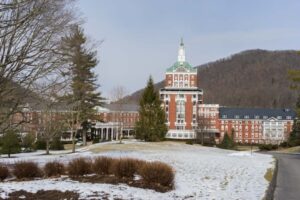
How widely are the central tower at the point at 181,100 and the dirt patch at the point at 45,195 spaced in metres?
104

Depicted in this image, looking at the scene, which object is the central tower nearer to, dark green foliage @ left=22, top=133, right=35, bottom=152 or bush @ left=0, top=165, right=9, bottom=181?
dark green foliage @ left=22, top=133, right=35, bottom=152

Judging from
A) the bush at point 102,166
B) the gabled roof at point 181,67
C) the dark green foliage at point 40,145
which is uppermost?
the gabled roof at point 181,67

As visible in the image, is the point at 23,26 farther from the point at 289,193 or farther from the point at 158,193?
the point at 289,193

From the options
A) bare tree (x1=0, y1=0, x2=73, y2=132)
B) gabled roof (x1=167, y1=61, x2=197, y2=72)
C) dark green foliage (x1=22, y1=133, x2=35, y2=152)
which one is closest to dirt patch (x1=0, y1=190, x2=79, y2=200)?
bare tree (x1=0, y1=0, x2=73, y2=132)

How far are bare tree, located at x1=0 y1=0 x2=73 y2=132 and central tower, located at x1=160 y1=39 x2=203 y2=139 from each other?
105 m

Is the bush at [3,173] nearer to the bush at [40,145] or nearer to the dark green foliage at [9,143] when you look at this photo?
the dark green foliage at [9,143]

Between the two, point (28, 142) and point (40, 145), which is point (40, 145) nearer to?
point (40, 145)

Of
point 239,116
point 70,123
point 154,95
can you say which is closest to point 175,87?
point 239,116

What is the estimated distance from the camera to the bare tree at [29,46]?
8859mm

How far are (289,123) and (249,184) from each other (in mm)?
124474

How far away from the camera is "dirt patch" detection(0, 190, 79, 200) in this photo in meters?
10.7

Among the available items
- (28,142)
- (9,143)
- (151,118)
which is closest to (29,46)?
(9,143)

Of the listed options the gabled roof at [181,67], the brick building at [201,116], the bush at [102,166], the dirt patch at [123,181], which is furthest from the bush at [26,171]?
the gabled roof at [181,67]

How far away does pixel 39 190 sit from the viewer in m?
11.6
